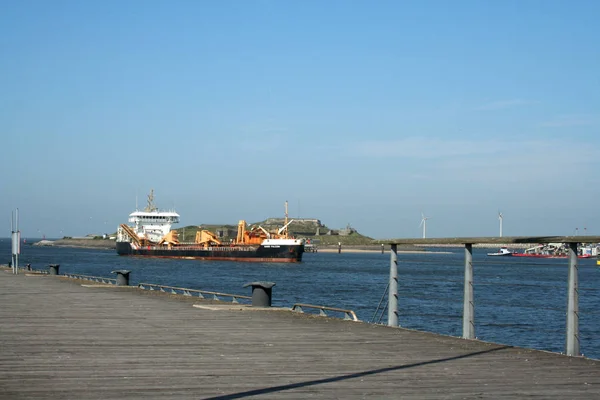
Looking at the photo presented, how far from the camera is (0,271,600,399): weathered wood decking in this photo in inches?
258

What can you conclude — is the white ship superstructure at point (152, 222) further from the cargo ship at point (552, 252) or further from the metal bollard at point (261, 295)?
the metal bollard at point (261, 295)

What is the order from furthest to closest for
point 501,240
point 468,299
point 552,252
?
point 552,252 → point 468,299 → point 501,240

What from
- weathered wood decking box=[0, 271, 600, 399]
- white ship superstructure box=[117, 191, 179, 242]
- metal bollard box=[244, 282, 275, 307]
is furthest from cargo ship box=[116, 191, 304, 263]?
weathered wood decking box=[0, 271, 600, 399]

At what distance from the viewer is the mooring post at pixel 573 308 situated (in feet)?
27.6

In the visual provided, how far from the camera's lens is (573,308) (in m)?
8.40

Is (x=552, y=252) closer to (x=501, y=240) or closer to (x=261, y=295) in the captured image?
(x=261, y=295)

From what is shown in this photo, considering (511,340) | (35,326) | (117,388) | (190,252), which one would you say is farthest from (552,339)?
(190,252)

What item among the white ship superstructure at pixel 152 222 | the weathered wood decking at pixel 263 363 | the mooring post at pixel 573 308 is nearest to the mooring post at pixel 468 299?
the weathered wood decking at pixel 263 363

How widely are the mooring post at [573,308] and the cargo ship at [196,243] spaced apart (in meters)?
96.3

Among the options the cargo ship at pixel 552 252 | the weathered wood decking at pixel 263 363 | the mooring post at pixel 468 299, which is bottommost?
the cargo ship at pixel 552 252

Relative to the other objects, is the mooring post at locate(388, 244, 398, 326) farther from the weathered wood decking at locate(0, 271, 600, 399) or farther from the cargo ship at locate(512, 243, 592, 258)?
A: the cargo ship at locate(512, 243, 592, 258)

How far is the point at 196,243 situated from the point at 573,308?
10936cm

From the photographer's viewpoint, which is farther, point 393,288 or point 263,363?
point 393,288

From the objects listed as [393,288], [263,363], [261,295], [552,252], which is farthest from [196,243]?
[263,363]
